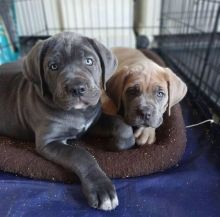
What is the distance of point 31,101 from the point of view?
1880 millimetres

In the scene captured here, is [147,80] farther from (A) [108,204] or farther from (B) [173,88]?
(A) [108,204]

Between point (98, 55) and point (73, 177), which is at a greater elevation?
point (98, 55)

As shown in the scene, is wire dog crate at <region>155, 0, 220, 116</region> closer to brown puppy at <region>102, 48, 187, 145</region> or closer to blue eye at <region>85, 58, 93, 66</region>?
brown puppy at <region>102, 48, 187, 145</region>

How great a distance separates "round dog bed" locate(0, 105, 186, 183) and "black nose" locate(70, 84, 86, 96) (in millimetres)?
480

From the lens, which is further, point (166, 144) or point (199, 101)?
point (199, 101)

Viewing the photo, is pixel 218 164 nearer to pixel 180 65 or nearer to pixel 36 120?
pixel 36 120

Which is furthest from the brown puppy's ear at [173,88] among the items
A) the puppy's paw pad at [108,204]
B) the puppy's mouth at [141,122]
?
the puppy's paw pad at [108,204]

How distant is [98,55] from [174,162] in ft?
2.72

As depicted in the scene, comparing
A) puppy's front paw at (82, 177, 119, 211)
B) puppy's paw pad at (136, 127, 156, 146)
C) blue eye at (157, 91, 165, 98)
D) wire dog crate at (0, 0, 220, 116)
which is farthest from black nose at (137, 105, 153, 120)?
wire dog crate at (0, 0, 220, 116)

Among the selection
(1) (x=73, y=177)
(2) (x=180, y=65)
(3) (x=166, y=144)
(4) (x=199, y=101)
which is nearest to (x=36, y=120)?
(1) (x=73, y=177)

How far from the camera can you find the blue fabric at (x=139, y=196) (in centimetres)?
148

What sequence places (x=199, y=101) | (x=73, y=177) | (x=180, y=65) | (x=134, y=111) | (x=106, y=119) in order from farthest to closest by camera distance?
(x=180, y=65), (x=199, y=101), (x=106, y=119), (x=134, y=111), (x=73, y=177)

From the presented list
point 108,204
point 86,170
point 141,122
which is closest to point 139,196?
point 108,204

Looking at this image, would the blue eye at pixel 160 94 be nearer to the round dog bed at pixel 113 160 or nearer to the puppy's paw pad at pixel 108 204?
the round dog bed at pixel 113 160
